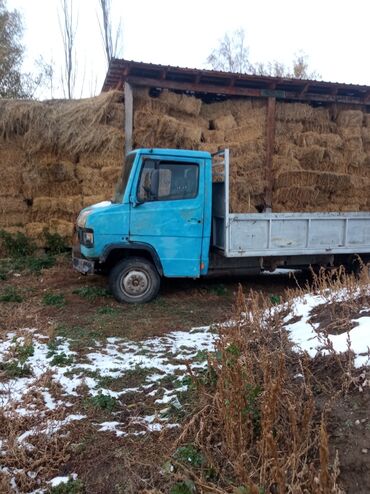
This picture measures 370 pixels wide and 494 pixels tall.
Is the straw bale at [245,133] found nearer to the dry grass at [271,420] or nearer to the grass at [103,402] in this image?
the dry grass at [271,420]

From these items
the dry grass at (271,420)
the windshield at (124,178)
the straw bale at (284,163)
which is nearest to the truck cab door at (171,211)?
the windshield at (124,178)

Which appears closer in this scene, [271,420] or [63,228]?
[271,420]

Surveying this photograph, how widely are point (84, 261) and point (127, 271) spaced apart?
0.74 meters

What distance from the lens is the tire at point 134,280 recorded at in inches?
279

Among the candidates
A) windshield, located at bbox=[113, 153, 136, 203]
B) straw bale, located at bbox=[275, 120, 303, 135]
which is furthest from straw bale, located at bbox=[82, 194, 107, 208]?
straw bale, located at bbox=[275, 120, 303, 135]

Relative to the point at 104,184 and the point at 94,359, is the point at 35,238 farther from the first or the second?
the point at 94,359

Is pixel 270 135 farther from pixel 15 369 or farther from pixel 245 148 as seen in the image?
pixel 15 369

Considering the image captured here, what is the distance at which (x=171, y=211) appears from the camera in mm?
7012

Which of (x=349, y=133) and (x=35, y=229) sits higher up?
(x=349, y=133)

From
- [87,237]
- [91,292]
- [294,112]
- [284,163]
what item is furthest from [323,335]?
[294,112]

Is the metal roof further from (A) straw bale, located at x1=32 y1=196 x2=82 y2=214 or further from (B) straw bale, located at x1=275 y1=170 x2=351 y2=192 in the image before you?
(A) straw bale, located at x1=32 y1=196 x2=82 y2=214

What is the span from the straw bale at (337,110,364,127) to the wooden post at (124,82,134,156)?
5.49 metres

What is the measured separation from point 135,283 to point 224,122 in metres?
5.24

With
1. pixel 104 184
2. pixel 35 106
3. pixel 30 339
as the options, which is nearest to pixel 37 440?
pixel 30 339
